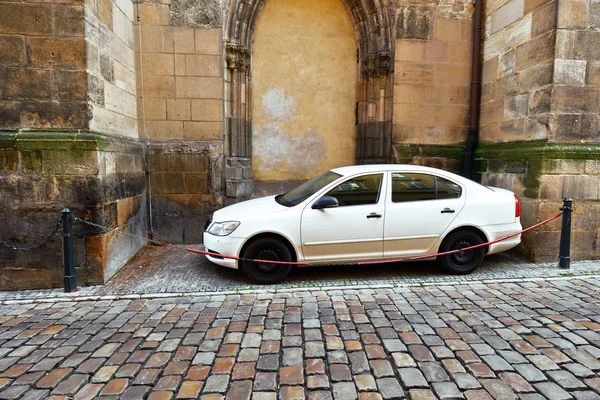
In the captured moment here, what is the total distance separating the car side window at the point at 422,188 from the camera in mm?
4914

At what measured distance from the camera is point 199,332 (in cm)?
342

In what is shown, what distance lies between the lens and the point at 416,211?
4.83 metres

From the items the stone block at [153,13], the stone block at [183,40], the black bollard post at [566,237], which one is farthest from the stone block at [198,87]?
the black bollard post at [566,237]

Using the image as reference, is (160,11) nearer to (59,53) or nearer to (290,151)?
(59,53)

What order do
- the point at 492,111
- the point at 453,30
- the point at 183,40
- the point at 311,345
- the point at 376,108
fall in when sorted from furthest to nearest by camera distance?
the point at 376,108 < the point at 453,30 < the point at 492,111 < the point at 183,40 < the point at 311,345

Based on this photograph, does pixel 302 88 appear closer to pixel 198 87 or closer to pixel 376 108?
pixel 376 108

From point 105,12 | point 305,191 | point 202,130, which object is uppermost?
point 105,12

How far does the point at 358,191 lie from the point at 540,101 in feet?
10.7

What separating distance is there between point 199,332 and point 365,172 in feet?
9.36

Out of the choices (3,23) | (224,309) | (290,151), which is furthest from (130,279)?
(290,151)

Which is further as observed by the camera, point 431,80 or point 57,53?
point 431,80

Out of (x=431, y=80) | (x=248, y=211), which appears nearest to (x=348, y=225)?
(x=248, y=211)

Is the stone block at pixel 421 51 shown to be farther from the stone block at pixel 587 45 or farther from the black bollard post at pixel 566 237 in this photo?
the black bollard post at pixel 566 237

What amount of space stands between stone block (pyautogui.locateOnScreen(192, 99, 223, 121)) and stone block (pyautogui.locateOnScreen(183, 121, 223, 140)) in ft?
0.29
